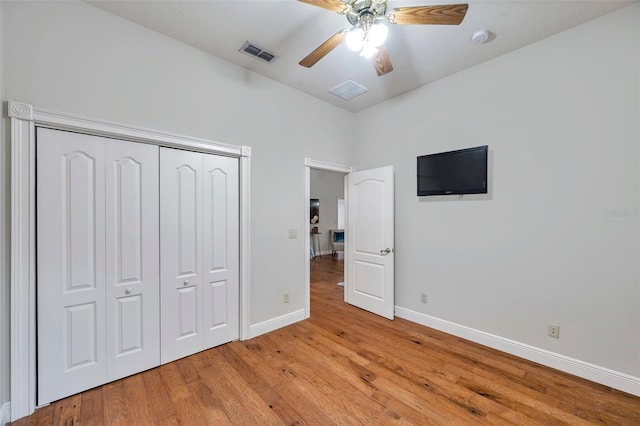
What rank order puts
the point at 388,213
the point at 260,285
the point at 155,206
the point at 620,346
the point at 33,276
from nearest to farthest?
the point at 33,276
the point at 620,346
the point at 155,206
the point at 260,285
the point at 388,213

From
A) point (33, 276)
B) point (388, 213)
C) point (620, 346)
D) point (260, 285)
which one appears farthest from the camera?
point (388, 213)

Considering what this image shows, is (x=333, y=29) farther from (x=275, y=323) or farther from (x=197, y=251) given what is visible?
(x=275, y=323)

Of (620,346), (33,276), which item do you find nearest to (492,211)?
(620,346)

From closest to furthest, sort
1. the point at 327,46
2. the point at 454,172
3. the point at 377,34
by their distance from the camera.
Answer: the point at 377,34, the point at 327,46, the point at 454,172

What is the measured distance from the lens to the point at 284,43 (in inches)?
101

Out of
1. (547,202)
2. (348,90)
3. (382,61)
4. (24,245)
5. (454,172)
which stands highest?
(348,90)

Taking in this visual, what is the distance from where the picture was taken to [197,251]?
2.68 m

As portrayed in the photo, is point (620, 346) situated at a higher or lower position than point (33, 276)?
lower

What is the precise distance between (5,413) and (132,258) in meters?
1.17

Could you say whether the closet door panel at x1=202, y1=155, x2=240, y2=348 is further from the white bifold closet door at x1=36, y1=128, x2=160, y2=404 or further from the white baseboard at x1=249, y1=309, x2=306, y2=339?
the white bifold closet door at x1=36, y1=128, x2=160, y2=404

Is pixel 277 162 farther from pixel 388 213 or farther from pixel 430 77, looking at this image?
A: pixel 430 77

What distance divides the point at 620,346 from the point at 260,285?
3.29m

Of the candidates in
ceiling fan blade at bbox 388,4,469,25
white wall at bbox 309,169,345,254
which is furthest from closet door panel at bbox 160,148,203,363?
white wall at bbox 309,169,345,254

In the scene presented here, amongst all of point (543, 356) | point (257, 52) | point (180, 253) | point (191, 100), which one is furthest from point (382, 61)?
point (543, 356)
